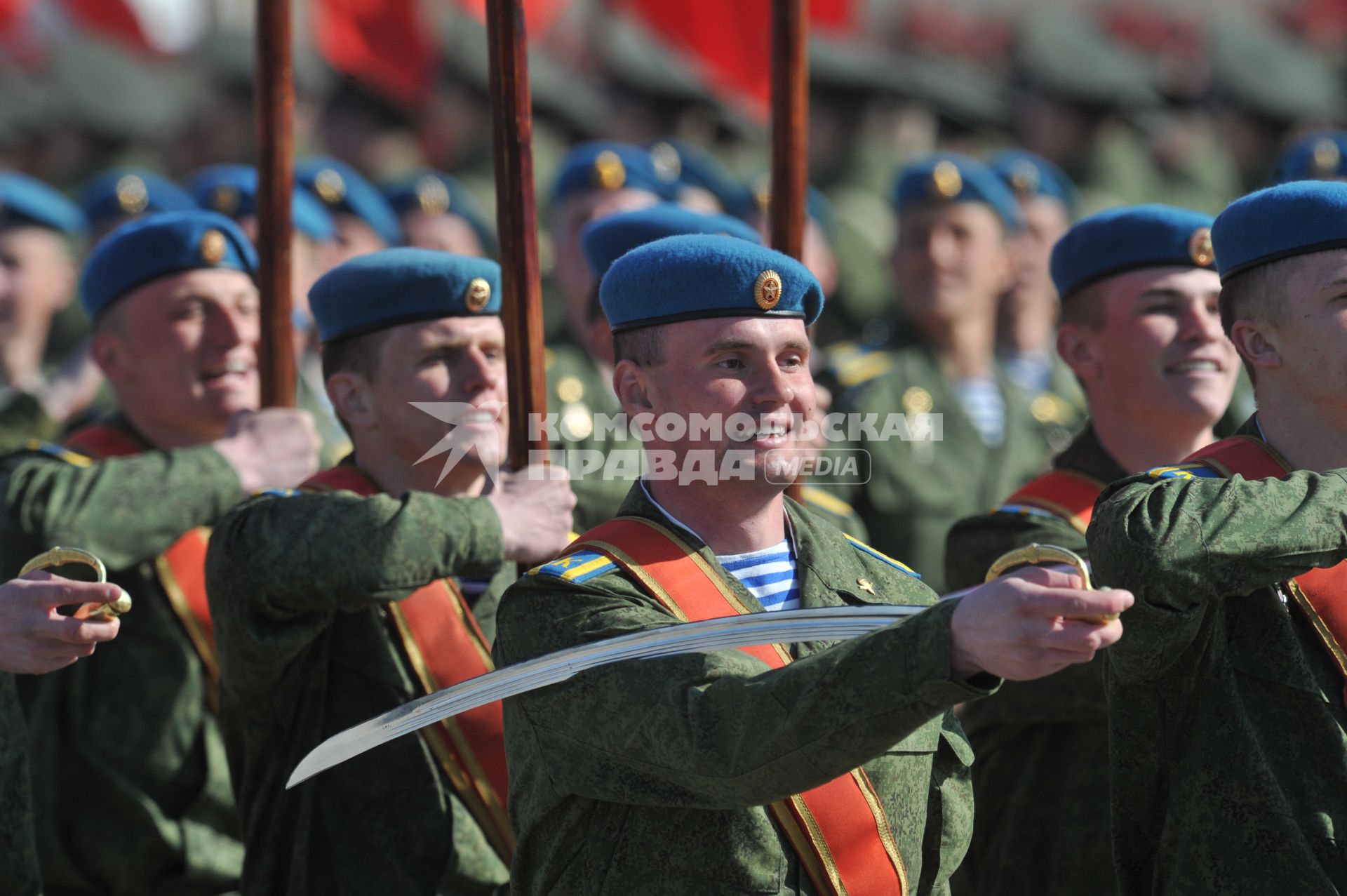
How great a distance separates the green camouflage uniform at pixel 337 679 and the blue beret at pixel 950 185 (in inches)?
164

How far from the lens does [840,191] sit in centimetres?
1286

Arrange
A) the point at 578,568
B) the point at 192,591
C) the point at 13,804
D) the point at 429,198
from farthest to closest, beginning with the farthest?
the point at 429,198, the point at 192,591, the point at 13,804, the point at 578,568

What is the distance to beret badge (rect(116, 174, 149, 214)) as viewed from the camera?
914 centimetres

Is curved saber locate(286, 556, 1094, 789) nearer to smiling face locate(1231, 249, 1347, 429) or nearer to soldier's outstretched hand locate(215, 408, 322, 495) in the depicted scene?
smiling face locate(1231, 249, 1347, 429)

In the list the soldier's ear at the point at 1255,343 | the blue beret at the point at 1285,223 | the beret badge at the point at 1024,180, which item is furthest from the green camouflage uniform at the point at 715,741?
the beret badge at the point at 1024,180

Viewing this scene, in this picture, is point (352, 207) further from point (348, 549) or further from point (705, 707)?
point (705, 707)

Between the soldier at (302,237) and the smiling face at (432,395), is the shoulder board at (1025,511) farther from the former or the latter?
the soldier at (302,237)

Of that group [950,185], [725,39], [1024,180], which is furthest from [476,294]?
[725,39]

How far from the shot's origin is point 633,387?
3697mm

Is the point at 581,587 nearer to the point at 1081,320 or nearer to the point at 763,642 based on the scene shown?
the point at 763,642

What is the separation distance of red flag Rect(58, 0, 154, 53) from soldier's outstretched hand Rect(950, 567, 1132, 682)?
15160mm

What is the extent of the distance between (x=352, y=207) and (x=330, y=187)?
14 centimetres

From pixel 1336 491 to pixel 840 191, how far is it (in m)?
9.61

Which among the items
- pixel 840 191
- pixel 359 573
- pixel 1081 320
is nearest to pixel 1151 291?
pixel 1081 320
